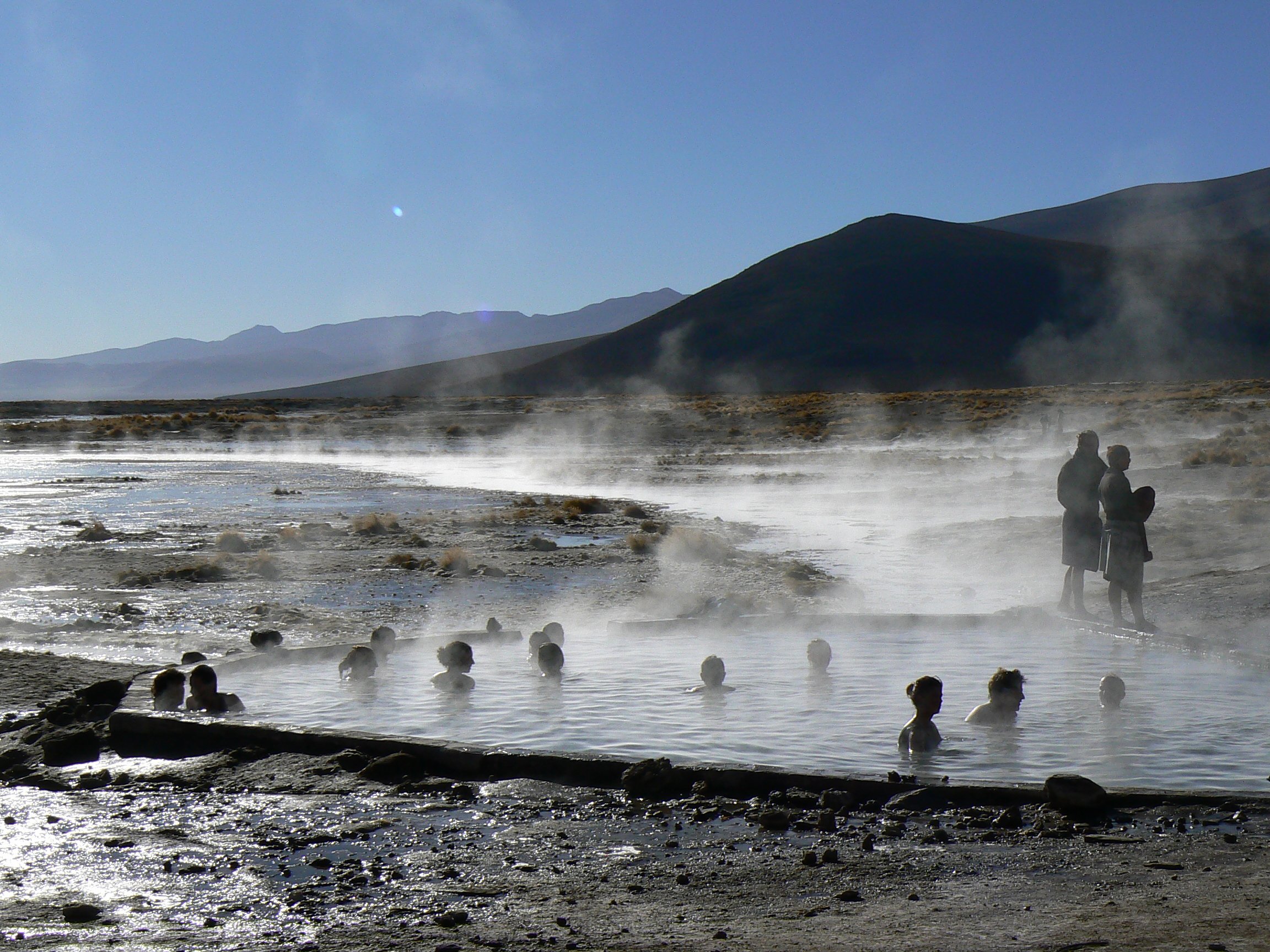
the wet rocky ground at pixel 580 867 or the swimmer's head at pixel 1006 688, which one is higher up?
the swimmer's head at pixel 1006 688

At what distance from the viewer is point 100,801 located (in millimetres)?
5156

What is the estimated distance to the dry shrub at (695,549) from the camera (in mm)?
13812

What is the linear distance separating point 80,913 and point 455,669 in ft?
11.1

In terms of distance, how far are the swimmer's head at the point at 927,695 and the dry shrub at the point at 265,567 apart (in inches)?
341

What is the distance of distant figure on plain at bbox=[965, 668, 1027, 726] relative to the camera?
596 cm

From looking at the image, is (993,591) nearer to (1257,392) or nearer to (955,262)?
(1257,392)

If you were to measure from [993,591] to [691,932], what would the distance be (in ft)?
27.8

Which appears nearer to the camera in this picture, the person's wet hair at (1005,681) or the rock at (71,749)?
the rock at (71,749)

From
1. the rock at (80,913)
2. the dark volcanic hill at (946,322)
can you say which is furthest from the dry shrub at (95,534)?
the dark volcanic hill at (946,322)

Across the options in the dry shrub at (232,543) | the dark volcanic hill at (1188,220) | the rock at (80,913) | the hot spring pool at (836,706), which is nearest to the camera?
the rock at (80,913)

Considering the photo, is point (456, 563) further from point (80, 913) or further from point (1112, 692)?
point (80, 913)

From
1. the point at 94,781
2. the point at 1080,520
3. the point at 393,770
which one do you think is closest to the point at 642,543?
the point at 1080,520

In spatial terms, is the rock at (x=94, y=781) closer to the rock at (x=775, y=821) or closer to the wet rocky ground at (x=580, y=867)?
the wet rocky ground at (x=580, y=867)

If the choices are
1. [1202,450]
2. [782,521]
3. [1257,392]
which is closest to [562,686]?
[782,521]
